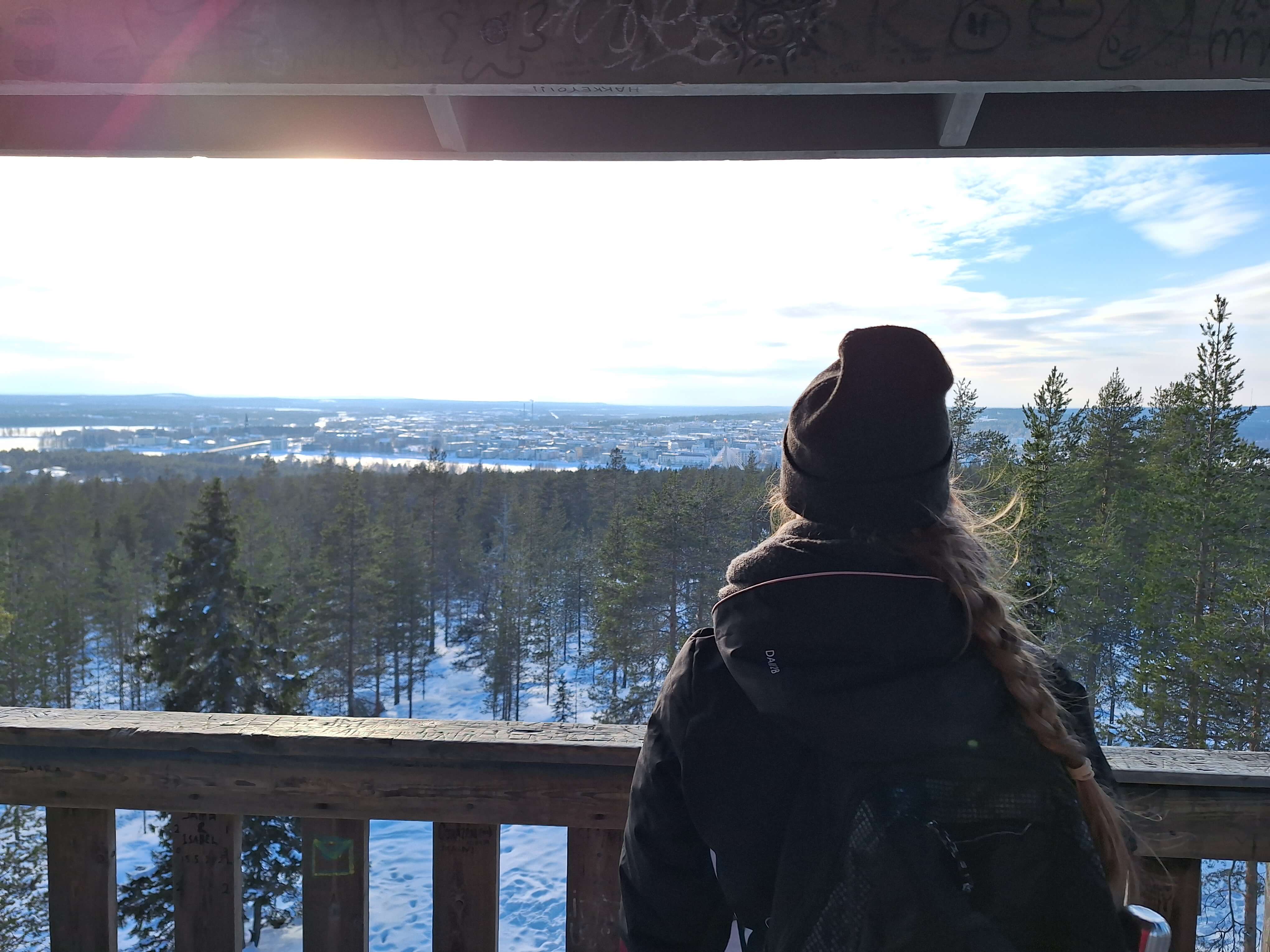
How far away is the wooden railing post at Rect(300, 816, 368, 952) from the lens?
5.39ft

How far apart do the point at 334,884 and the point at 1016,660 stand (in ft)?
4.66

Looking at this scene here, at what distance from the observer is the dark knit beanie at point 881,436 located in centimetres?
102

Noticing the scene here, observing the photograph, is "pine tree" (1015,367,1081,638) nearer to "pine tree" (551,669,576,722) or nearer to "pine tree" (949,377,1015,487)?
"pine tree" (949,377,1015,487)

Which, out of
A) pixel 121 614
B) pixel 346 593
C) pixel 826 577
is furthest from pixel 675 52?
pixel 121 614

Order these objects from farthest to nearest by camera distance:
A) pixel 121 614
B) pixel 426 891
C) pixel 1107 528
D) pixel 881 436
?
pixel 121 614, pixel 426 891, pixel 1107 528, pixel 881 436

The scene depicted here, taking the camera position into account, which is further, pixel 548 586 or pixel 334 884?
pixel 548 586

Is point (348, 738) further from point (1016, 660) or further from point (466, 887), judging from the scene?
point (1016, 660)

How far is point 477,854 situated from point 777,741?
0.95 meters

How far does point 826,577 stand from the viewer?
3.06ft

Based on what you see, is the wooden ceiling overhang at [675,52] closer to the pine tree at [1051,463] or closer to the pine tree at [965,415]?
the pine tree at [965,415]

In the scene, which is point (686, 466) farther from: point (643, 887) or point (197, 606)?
point (643, 887)

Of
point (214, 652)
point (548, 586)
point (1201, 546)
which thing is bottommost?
point (548, 586)

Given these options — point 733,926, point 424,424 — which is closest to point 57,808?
point 733,926

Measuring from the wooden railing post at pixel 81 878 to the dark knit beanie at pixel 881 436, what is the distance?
1.65 meters
